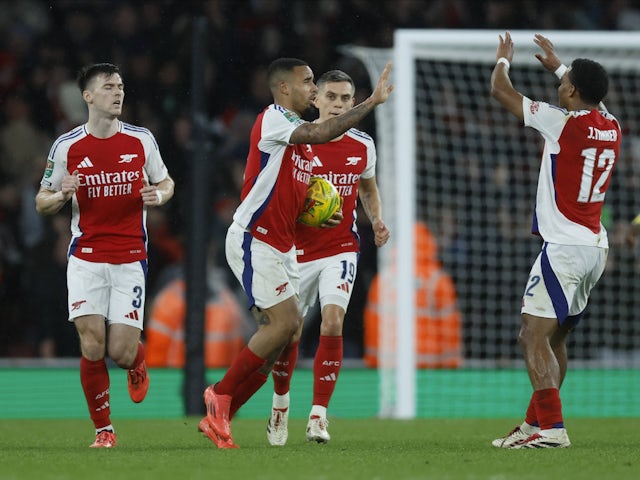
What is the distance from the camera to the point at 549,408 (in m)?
7.66

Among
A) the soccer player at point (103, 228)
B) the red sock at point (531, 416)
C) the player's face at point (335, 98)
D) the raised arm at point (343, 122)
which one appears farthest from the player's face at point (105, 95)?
the red sock at point (531, 416)

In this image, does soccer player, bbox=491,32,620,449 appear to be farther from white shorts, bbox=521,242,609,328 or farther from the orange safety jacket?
the orange safety jacket

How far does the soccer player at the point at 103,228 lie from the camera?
8.20 metres

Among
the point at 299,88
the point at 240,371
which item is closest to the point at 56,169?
the point at 299,88

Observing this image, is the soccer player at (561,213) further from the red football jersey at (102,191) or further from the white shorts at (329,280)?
the red football jersey at (102,191)

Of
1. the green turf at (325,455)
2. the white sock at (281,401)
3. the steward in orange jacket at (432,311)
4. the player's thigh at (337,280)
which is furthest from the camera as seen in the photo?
the steward in orange jacket at (432,311)

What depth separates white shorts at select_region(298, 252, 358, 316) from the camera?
8.75m

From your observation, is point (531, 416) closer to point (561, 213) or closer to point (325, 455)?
point (561, 213)

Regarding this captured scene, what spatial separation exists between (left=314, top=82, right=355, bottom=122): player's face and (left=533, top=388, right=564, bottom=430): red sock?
8.15 ft

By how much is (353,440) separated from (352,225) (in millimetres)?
1433

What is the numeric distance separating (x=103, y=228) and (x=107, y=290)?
0.38m

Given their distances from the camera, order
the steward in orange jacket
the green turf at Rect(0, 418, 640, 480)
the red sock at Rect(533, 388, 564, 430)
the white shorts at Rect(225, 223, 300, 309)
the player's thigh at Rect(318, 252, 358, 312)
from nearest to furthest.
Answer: the green turf at Rect(0, 418, 640, 480) < the red sock at Rect(533, 388, 564, 430) < the white shorts at Rect(225, 223, 300, 309) < the player's thigh at Rect(318, 252, 358, 312) < the steward in orange jacket

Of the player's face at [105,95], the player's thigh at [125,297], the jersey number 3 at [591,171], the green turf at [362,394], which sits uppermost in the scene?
the player's face at [105,95]

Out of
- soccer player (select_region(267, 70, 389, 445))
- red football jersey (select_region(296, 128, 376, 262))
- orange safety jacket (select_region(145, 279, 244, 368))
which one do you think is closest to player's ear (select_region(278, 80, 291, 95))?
soccer player (select_region(267, 70, 389, 445))
